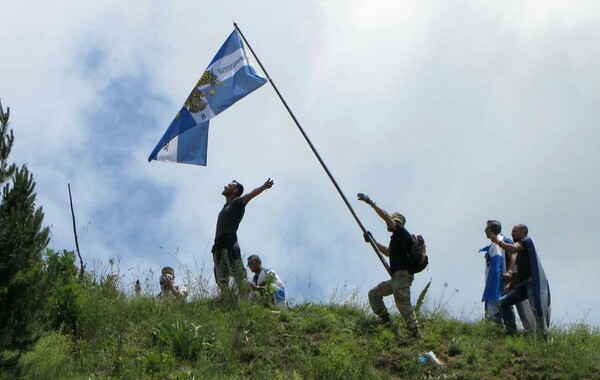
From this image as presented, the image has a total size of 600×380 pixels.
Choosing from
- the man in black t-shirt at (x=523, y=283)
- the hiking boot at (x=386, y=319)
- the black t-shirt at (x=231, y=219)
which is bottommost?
the man in black t-shirt at (x=523, y=283)

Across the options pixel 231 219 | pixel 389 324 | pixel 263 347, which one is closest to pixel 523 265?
pixel 389 324

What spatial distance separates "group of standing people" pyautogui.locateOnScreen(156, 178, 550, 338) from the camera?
19.3 metres

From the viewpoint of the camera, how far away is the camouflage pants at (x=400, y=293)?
1925 centimetres

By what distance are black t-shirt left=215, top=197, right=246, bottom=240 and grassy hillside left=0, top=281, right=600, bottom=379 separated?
3.57ft

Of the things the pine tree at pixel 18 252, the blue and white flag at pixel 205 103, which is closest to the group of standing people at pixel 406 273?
the blue and white flag at pixel 205 103

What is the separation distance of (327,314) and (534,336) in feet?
10.5

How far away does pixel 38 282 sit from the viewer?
17.1 m

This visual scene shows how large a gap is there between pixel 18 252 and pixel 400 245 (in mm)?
5433

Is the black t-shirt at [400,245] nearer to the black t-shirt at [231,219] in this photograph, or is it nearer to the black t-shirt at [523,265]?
the black t-shirt at [523,265]

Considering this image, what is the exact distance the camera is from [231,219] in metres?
20.8

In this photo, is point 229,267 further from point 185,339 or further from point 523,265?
point 523,265

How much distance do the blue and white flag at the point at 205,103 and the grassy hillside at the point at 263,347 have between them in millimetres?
2864

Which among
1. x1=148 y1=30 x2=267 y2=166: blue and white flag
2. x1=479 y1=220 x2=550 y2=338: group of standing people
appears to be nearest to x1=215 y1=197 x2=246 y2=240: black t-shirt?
x1=148 y1=30 x2=267 y2=166: blue and white flag

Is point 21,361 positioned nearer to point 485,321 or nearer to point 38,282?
point 38,282
